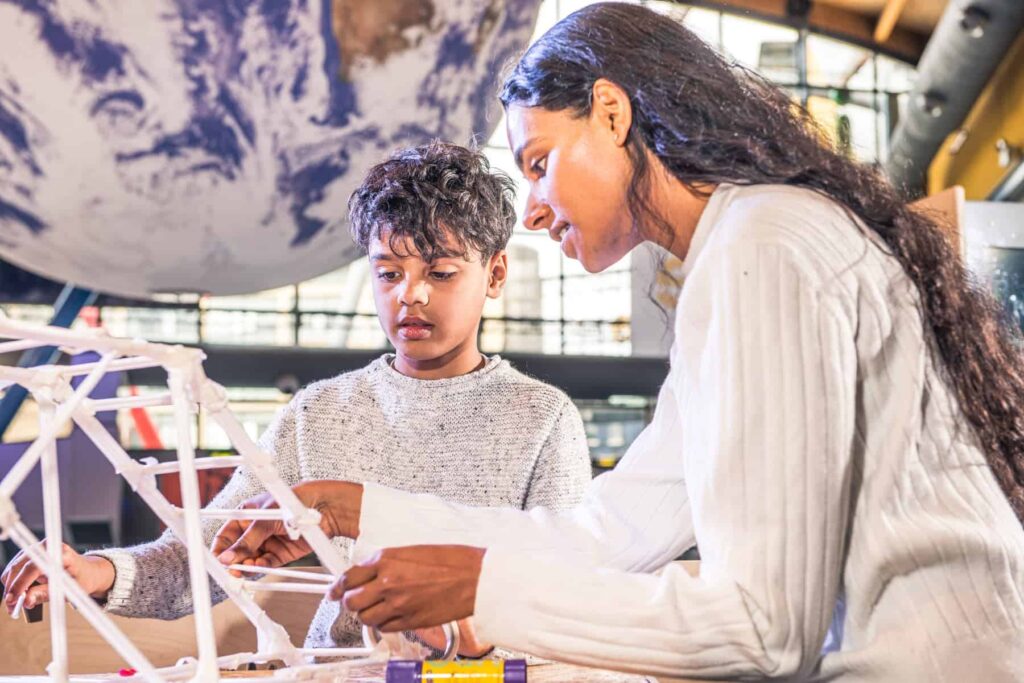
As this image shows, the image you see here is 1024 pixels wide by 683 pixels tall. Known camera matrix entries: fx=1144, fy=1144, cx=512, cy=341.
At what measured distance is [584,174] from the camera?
2.63ft

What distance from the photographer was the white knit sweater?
0.58 m

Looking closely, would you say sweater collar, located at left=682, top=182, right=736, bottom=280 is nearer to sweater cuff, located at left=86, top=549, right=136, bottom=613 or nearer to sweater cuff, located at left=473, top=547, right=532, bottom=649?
sweater cuff, located at left=473, top=547, right=532, bottom=649

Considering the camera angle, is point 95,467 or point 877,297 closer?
point 877,297

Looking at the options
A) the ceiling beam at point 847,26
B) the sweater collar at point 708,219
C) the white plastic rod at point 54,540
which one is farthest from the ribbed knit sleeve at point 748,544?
the ceiling beam at point 847,26

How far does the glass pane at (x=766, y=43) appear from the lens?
387 inches

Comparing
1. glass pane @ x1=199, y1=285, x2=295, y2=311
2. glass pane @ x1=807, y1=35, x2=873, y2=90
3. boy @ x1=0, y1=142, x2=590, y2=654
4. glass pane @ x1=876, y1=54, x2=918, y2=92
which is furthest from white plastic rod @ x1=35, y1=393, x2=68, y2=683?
glass pane @ x1=876, y1=54, x2=918, y2=92

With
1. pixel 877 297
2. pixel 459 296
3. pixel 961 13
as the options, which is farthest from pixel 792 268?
pixel 961 13

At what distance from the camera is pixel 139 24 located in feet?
5.30

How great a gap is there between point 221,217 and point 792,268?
1321 mm

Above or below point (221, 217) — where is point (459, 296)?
below

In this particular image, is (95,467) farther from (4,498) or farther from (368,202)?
(4,498)

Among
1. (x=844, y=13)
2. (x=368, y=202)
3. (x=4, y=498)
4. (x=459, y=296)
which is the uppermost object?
(x=844, y=13)

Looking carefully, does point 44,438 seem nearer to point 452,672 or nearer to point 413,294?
point 452,672

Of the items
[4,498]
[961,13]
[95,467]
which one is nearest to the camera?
[4,498]
